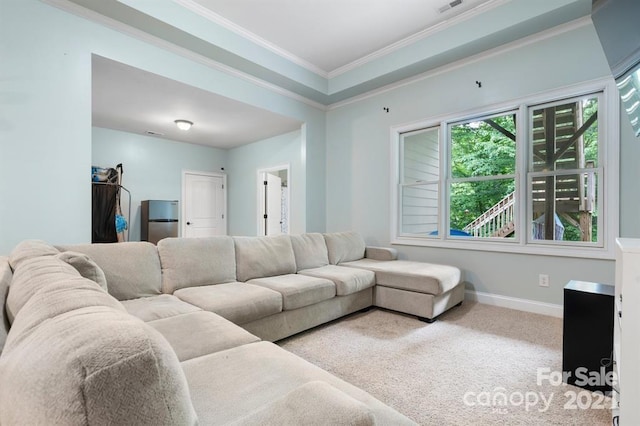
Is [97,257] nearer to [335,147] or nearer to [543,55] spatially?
[335,147]

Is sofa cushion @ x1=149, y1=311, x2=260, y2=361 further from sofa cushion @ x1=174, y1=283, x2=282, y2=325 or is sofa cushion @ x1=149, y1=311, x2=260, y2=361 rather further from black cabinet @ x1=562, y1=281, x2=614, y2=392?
black cabinet @ x1=562, y1=281, x2=614, y2=392

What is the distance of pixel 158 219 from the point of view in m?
5.66

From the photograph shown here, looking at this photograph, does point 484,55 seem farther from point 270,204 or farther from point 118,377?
point 270,204

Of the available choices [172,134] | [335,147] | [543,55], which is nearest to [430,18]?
[543,55]

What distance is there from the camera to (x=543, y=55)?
10.4 ft

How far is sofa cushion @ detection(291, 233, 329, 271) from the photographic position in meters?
3.40

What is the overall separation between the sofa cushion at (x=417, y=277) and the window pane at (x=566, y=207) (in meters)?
1.05

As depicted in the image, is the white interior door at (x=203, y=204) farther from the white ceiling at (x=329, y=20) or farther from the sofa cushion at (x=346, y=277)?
the sofa cushion at (x=346, y=277)

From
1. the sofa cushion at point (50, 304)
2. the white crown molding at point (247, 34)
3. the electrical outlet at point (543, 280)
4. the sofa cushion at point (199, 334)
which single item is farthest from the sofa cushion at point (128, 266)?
the electrical outlet at point (543, 280)

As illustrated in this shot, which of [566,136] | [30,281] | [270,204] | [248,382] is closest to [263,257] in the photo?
[248,382]

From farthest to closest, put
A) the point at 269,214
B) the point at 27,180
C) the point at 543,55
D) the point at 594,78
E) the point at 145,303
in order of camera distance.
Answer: the point at 269,214 → the point at 543,55 → the point at 594,78 → the point at 27,180 → the point at 145,303

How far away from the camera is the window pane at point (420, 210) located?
4195 millimetres

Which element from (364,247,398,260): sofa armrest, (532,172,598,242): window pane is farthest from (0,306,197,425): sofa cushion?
(532,172,598,242): window pane

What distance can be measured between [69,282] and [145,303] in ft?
4.60
